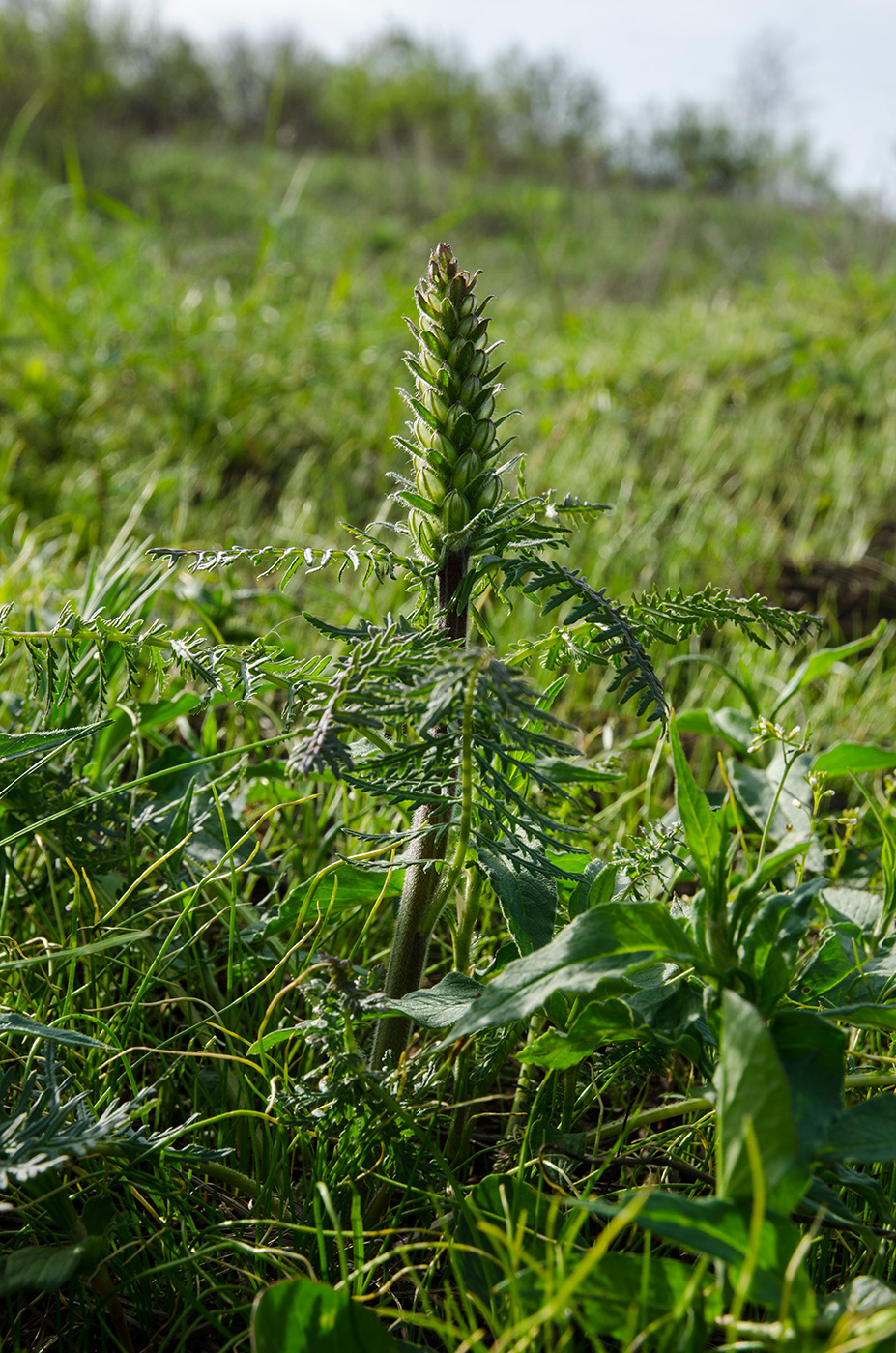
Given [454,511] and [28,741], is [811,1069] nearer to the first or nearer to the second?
[454,511]

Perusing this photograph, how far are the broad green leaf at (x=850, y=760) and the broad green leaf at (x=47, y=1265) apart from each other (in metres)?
0.99

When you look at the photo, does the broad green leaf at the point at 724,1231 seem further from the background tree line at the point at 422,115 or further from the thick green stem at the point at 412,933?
the background tree line at the point at 422,115

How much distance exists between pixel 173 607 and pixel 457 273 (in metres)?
1.41

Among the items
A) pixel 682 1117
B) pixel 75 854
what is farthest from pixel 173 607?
pixel 682 1117

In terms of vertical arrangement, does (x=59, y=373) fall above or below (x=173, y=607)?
above

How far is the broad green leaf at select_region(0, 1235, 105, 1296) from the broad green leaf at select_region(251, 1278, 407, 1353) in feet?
0.59

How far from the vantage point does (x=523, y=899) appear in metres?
0.97

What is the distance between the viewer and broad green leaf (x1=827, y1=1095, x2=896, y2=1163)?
28.5 inches

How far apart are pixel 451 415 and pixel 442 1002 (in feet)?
1.84

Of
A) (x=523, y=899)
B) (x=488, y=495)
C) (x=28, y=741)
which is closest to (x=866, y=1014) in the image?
(x=523, y=899)

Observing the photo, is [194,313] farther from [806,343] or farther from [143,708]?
[806,343]

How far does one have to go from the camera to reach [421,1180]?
1.00 metres

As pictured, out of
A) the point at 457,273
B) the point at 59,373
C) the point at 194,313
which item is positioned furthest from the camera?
the point at 194,313

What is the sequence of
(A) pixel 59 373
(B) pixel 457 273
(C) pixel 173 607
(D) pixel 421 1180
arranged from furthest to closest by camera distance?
(A) pixel 59 373, (C) pixel 173 607, (D) pixel 421 1180, (B) pixel 457 273
